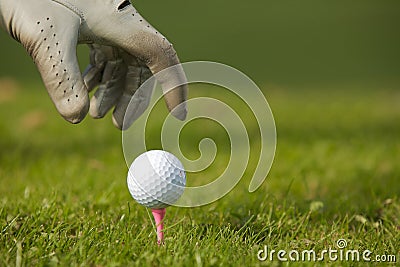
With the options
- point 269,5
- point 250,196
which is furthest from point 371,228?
point 269,5

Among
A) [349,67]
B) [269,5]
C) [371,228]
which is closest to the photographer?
[371,228]

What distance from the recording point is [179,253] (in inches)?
79.7

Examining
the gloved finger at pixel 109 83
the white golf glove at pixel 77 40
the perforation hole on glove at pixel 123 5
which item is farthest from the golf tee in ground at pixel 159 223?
the perforation hole on glove at pixel 123 5

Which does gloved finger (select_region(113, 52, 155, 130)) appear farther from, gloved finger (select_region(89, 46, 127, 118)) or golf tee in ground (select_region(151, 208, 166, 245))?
golf tee in ground (select_region(151, 208, 166, 245))

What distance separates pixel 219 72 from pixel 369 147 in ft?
7.60

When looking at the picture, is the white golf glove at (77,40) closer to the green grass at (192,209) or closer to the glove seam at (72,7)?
the glove seam at (72,7)

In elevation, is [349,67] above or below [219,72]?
below

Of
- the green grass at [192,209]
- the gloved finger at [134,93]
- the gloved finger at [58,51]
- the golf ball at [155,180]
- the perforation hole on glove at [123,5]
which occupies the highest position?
the perforation hole on glove at [123,5]

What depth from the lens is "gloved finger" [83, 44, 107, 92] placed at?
8.51 feet

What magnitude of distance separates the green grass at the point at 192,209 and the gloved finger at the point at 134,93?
452mm

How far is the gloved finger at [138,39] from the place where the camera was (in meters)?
2.24

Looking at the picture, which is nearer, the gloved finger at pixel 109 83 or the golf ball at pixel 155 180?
the golf ball at pixel 155 180

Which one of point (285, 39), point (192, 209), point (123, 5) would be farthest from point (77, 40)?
point (285, 39)

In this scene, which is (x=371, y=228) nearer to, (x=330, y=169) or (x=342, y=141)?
(x=330, y=169)
